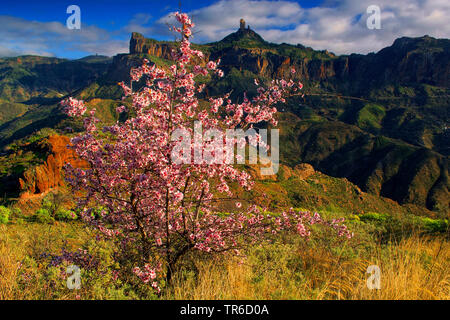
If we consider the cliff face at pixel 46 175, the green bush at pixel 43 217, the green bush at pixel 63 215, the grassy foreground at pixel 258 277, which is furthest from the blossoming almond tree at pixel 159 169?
the cliff face at pixel 46 175

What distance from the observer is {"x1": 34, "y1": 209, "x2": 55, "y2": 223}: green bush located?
1334 cm

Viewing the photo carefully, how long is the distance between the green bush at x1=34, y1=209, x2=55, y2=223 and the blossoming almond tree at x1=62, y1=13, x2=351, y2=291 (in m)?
9.26

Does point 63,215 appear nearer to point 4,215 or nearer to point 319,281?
point 4,215

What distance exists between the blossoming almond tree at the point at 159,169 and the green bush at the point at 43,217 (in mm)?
9263

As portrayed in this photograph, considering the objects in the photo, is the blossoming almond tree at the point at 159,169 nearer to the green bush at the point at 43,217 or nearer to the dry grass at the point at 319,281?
the dry grass at the point at 319,281

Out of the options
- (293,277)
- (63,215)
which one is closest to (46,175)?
(63,215)

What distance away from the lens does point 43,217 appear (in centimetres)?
1336

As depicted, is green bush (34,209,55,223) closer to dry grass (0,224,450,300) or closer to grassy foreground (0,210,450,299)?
grassy foreground (0,210,450,299)

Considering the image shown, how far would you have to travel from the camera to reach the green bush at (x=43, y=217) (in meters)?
13.3

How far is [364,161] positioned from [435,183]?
26488 mm

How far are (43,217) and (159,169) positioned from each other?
1149 cm
